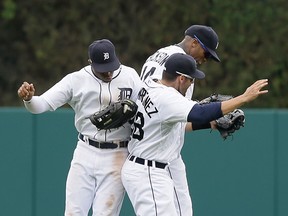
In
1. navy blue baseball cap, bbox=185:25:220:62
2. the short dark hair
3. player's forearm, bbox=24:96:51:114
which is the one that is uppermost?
navy blue baseball cap, bbox=185:25:220:62

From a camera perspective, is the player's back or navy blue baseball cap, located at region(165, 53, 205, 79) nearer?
navy blue baseball cap, located at region(165, 53, 205, 79)

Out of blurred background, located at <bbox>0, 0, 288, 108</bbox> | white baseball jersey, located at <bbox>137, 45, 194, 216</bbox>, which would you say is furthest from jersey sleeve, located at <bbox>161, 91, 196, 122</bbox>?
blurred background, located at <bbox>0, 0, 288, 108</bbox>

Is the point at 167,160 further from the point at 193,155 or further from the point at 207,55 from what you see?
the point at 193,155

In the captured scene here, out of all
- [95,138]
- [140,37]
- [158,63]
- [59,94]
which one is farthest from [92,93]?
[140,37]

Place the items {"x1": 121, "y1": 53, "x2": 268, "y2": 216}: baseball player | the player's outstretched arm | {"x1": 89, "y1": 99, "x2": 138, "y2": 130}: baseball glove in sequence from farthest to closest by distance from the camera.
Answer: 1. {"x1": 89, "y1": 99, "x2": 138, "y2": 130}: baseball glove
2. {"x1": 121, "y1": 53, "x2": 268, "y2": 216}: baseball player
3. the player's outstretched arm

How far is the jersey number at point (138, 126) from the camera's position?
316 inches

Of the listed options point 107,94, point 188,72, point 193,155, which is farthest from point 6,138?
point 188,72

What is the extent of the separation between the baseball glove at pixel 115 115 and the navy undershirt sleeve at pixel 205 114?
572 mm

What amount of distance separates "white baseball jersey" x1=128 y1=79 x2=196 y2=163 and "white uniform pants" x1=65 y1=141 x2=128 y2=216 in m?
0.26

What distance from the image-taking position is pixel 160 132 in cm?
795

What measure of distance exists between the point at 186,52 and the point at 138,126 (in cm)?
102

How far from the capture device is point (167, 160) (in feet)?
26.5

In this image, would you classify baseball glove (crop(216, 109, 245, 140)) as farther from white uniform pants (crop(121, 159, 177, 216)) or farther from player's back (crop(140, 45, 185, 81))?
white uniform pants (crop(121, 159, 177, 216))

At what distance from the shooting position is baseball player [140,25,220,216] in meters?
8.63
